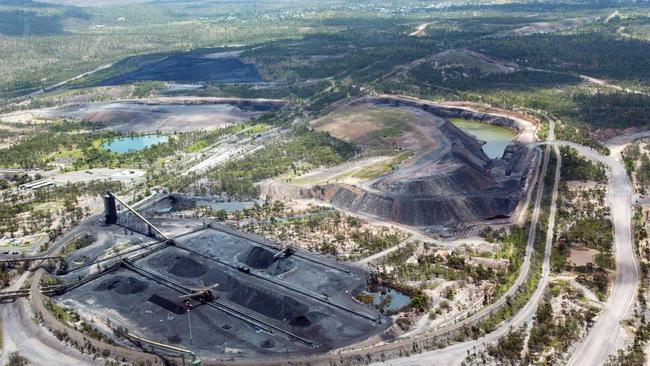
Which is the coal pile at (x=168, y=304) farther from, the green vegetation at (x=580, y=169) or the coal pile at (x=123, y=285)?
the green vegetation at (x=580, y=169)

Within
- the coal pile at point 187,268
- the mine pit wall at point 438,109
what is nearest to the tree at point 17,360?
the coal pile at point 187,268

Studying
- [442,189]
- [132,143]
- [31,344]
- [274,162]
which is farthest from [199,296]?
[132,143]

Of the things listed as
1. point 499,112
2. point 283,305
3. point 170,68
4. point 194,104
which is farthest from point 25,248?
point 170,68

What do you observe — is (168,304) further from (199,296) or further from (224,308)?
(224,308)

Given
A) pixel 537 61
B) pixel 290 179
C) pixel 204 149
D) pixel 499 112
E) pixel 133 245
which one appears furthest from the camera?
pixel 537 61

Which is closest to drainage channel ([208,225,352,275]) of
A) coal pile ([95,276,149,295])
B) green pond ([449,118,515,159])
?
coal pile ([95,276,149,295])

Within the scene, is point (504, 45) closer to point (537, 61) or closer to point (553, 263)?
point (537, 61)
